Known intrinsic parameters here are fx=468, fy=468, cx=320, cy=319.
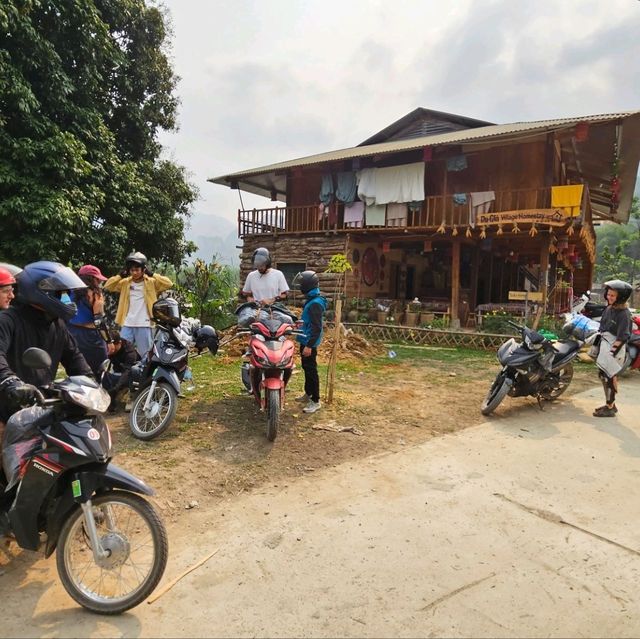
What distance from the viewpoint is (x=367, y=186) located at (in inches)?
608

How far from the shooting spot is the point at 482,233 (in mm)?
13281

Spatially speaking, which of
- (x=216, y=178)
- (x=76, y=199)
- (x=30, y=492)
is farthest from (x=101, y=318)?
(x=216, y=178)

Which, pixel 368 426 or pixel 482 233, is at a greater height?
pixel 482 233

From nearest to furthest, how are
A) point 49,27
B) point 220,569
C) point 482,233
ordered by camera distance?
point 220,569 < point 49,27 < point 482,233

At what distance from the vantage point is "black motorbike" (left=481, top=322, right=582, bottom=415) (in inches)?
203

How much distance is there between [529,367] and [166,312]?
12.8ft

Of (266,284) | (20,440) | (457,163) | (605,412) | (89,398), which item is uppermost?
(457,163)

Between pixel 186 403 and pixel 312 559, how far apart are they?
10.6 ft

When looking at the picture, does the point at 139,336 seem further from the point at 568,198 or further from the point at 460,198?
the point at 568,198

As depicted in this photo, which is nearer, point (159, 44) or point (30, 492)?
point (30, 492)

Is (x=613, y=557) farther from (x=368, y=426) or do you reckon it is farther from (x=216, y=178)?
(x=216, y=178)

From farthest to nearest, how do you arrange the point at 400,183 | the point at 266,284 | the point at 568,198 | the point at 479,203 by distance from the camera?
the point at 400,183 < the point at 479,203 < the point at 568,198 < the point at 266,284

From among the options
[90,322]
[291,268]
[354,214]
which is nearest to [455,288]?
[354,214]

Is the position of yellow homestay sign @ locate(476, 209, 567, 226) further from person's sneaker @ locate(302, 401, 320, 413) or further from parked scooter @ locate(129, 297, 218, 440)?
parked scooter @ locate(129, 297, 218, 440)
